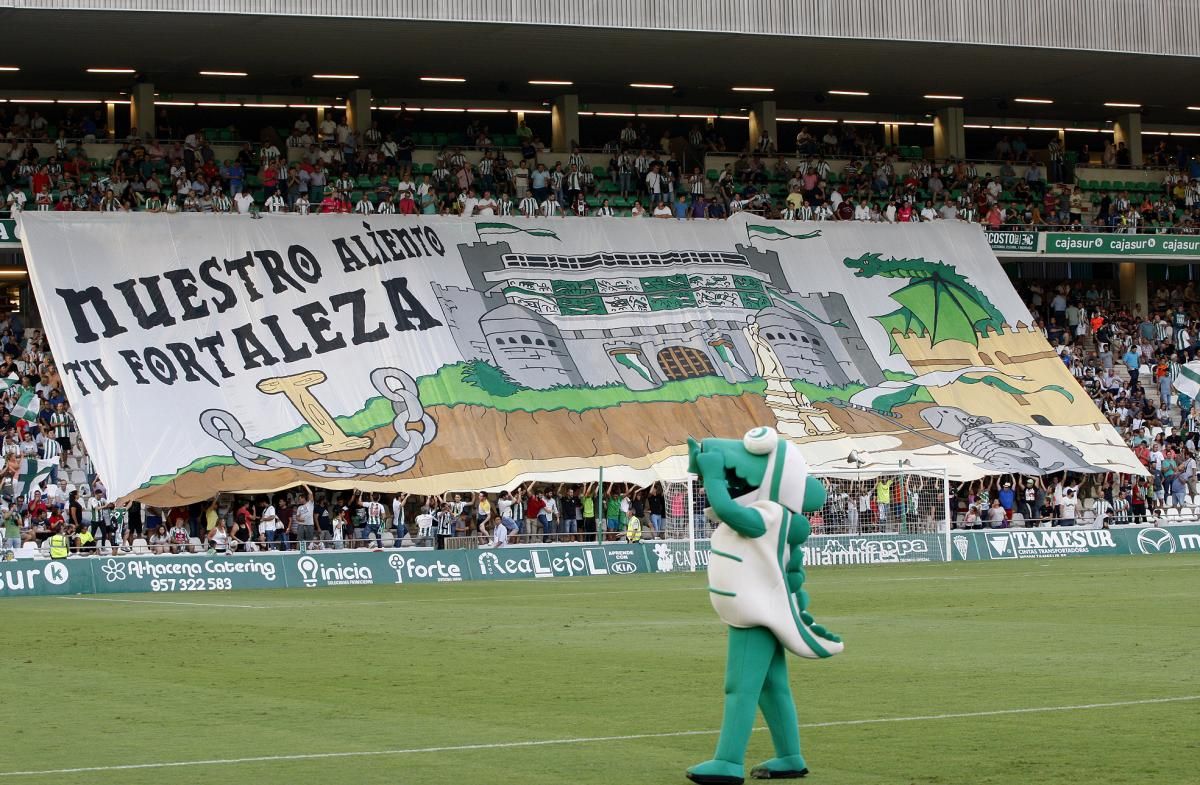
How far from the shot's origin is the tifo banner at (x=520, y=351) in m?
38.3

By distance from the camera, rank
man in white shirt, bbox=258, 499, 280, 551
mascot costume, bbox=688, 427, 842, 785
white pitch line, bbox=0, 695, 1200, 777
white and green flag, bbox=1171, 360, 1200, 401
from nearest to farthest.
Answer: mascot costume, bbox=688, 427, 842, 785, white pitch line, bbox=0, 695, 1200, 777, man in white shirt, bbox=258, 499, 280, 551, white and green flag, bbox=1171, 360, 1200, 401

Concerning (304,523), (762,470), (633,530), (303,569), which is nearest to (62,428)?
(304,523)

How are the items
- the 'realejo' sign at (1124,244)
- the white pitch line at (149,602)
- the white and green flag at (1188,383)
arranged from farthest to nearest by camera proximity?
the 'realejo' sign at (1124,244)
the white and green flag at (1188,383)
the white pitch line at (149,602)

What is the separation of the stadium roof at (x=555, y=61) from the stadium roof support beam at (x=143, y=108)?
0.36 metres

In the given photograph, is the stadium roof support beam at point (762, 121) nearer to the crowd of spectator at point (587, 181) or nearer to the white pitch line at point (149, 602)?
the crowd of spectator at point (587, 181)

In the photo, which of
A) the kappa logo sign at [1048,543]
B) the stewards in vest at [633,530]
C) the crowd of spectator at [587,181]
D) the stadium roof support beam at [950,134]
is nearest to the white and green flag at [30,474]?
the crowd of spectator at [587,181]

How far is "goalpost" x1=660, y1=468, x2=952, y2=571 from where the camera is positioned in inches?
1401

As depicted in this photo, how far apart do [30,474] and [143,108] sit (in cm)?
1594

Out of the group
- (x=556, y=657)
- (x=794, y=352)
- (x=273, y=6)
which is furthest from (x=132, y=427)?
(x=556, y=657)

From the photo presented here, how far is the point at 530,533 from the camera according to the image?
38.3 metres

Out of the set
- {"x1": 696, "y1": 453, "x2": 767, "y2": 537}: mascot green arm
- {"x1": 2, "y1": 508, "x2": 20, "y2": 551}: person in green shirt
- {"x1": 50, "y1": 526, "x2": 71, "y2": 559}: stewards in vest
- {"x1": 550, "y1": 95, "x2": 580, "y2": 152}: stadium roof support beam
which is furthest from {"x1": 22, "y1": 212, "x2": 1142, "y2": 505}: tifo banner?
{"x1": 696, "y1": 453, "x2": 767, "y2": 537}: mascot green arm

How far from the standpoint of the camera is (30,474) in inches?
1448

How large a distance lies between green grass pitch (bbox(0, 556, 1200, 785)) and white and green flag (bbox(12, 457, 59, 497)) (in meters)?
12.2

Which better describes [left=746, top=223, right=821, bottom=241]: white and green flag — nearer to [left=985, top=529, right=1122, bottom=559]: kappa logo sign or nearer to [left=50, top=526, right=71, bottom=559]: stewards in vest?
[left=985, top=529, right=1122, bottom=559]: kappa logo sign
